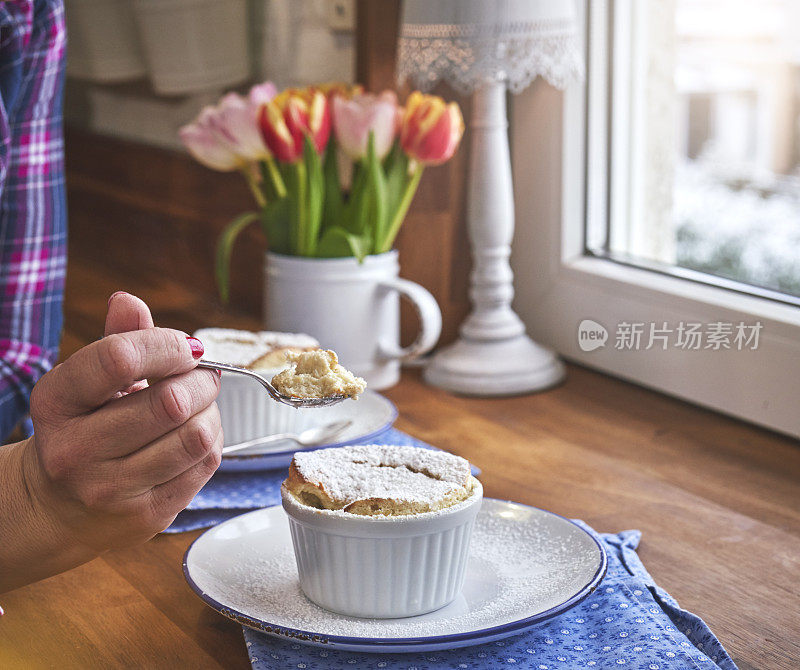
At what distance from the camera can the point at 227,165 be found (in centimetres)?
117

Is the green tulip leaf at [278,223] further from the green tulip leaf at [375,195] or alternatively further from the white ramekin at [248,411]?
the white ramekin at [248,411]

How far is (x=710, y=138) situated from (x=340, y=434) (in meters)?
0.70

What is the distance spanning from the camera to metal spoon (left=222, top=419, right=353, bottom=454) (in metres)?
0.86

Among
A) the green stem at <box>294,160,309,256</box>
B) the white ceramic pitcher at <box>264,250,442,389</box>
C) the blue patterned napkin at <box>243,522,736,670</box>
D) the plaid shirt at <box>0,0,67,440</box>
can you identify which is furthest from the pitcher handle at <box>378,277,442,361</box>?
the blue patterned napkin at <box>243,522,736,670</box>

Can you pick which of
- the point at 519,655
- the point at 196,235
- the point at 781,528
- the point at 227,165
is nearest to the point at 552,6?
the point at 227,165

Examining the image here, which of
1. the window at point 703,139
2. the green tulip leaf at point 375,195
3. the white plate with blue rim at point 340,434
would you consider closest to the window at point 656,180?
the window at point 703,139

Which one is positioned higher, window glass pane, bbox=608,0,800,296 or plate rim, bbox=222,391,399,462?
window glass pane, bbox=608,0,800,296

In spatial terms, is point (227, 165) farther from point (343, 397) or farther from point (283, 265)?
point (343, 397)

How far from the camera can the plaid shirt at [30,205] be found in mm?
952

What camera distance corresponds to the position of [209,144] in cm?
115

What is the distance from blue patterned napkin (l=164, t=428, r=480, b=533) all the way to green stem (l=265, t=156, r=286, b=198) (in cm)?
40

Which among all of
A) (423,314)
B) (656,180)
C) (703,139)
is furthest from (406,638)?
(703,139)

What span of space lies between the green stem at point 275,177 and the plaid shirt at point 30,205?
9.0 inches
